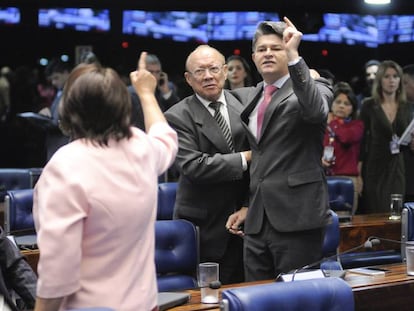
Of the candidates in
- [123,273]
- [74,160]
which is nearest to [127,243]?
[123,273]

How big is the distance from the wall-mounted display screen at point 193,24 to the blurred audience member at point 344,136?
359cm

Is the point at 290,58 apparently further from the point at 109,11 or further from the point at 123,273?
the point at 109,11

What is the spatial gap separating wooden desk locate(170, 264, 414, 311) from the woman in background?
77 cm

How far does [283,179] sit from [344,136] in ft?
11.3

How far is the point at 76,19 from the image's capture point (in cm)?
996

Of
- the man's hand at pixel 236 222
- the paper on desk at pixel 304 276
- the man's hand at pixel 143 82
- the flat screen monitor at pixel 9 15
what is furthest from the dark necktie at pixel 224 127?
the flat screen monitor at pixel 9 15

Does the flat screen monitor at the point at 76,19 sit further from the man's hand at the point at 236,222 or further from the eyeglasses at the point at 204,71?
the man's hand at the point at 236,222

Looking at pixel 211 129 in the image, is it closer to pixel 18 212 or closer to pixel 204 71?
pixel 204 71

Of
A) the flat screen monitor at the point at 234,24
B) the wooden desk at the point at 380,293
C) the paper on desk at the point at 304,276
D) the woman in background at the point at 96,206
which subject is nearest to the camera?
the woman in background at the point at 96,206

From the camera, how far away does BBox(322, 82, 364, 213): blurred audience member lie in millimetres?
6883

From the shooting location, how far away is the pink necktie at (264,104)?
364 centimetres

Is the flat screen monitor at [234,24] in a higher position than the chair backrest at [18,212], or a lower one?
higher

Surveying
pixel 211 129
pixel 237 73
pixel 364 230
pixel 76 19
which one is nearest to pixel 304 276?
pixel 211 129

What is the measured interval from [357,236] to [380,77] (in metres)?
2.01
